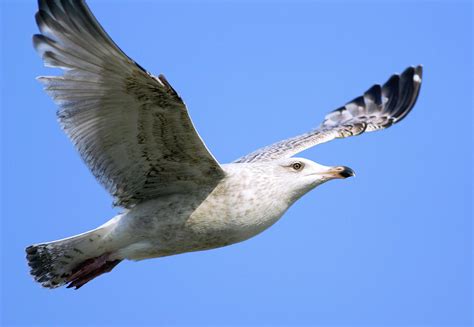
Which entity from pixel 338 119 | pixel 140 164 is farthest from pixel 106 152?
pixel 338 119

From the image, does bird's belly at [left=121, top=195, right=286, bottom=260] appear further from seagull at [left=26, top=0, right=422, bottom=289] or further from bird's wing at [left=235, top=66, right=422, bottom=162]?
bird's wing at [left=235, top=66, right=422, bottom=162]

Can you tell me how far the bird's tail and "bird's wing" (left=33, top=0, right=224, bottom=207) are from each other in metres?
0.48

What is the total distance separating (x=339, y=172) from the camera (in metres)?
8.30

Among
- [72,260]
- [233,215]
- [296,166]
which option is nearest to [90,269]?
[72,260]

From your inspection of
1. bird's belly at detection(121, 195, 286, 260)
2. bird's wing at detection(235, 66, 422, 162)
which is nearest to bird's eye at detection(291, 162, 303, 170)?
bird's belly at detection(121, 195, 286, 260)

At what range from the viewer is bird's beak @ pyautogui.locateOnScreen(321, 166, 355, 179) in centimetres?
828

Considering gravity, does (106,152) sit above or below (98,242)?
above

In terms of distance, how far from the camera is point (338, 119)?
1211 cm

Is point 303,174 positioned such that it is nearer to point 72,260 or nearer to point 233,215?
point 233,215

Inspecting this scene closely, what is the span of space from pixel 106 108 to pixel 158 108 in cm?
51

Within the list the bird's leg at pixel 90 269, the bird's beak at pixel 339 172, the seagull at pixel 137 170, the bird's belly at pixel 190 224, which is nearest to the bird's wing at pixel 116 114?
the seagull at pixel 137 170

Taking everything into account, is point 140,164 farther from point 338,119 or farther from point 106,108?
point 338,119

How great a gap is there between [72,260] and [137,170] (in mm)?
1157

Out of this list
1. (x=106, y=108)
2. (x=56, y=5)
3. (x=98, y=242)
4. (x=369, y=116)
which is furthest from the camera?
(x=369, y=116)
